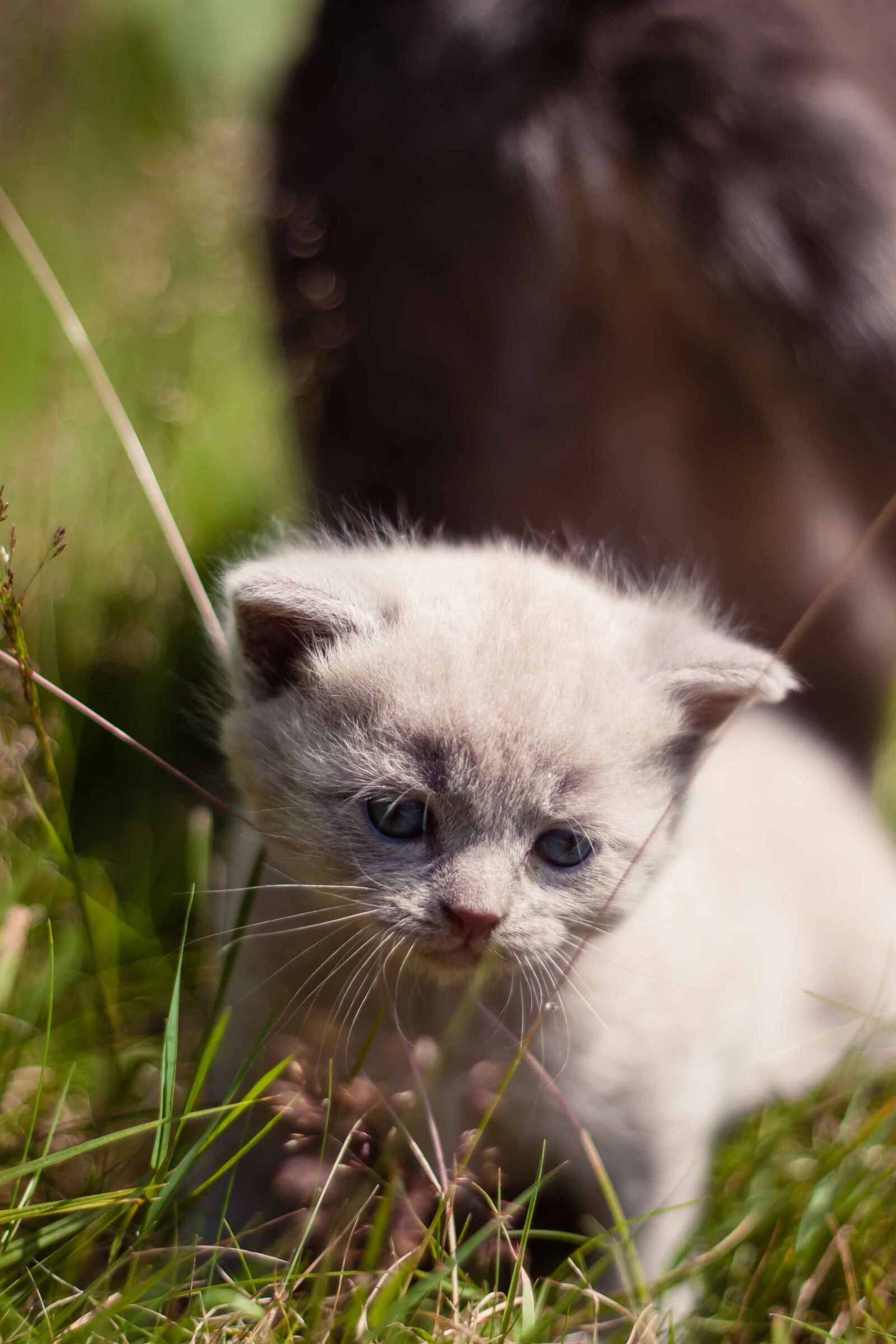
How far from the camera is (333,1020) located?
1185mm

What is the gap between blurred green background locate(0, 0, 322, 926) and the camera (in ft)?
5.71

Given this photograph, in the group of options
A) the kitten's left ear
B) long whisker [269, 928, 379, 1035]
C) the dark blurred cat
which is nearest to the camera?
the kitten's left ear

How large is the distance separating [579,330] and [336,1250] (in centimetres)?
147

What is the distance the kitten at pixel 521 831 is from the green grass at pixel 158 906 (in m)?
0.11

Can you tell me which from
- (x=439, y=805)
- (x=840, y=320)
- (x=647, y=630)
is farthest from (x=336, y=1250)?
(x=840, y=320)

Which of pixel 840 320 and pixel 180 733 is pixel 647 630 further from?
pixel 180 733

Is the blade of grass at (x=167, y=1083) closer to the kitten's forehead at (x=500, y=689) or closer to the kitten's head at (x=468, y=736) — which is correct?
the kitten's head at (x=468, y=736)

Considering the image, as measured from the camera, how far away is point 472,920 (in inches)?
36.4

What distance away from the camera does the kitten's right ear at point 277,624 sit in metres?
1.00

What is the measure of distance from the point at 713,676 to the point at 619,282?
108 centimetres

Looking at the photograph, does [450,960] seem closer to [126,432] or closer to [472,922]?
[472,922]

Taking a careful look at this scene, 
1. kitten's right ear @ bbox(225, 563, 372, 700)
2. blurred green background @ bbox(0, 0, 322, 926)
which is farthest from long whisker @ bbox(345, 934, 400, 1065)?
blurred green background @ bbox(0, 0, 322, 926)

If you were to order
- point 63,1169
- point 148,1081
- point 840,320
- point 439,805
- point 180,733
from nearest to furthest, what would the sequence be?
point 439,805
point 63,1169
point 148,1081
point 840,320
point 180,733

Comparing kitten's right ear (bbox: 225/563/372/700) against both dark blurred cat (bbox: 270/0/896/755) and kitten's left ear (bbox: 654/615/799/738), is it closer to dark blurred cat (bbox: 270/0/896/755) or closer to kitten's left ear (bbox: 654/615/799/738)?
kitten's left ear (bbox: 654/615/799/738)
